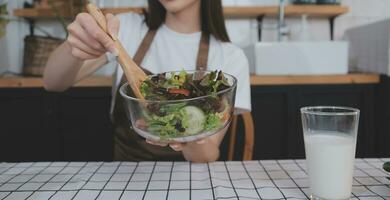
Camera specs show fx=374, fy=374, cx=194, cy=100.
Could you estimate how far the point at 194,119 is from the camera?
0.60 metres

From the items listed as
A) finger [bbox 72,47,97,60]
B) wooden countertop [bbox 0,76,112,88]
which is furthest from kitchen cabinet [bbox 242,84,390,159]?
finger [bbox 72,47,97,60]

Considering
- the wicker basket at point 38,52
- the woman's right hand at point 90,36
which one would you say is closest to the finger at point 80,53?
the woman's right hand at point 90,36

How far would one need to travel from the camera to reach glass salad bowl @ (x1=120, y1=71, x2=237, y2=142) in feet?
1.92

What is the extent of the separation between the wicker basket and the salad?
1.52 metres

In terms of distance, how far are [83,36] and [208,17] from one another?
26.2 inches

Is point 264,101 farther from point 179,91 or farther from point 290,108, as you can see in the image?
point 179,91

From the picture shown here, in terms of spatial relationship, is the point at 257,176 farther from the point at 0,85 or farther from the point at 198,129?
the point at 0,85

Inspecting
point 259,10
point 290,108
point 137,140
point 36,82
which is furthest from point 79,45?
point 259,10

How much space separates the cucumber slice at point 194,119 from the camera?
0.59 metres

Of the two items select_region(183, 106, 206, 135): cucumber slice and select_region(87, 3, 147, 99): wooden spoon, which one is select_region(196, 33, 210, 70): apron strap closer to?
select_region(87, 3, 147, 99): wooden spoon

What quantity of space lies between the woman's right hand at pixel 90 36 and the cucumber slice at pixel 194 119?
8.6 inches

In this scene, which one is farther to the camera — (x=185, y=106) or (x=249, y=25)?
(x=249, y=25)

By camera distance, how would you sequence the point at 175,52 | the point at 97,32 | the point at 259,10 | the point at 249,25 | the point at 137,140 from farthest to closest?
the point at 249,25, the point at 259,10, the point at 175,52, the point at 137,140, the point at 97,32

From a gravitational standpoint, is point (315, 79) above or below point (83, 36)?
below
